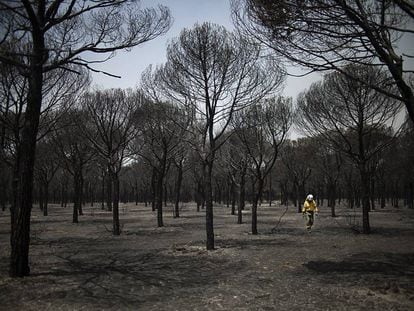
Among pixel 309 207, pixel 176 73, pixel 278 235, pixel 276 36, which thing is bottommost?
pixel 278 235

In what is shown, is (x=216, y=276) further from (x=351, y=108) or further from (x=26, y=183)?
(x=351, y=108)

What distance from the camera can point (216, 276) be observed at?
927 cm

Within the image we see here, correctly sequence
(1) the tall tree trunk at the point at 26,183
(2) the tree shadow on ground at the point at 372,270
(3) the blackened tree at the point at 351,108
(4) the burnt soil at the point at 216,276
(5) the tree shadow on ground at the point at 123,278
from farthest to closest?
(3) the blackened tree at the point at 351,108, (1) the tall tree trunk at the point at 26,183, (2) the tree shadow on ground at the point at 372,270, (5) the tree shadow on ground at the point at 123,278, (4) the burnt soil at the point at 216,276

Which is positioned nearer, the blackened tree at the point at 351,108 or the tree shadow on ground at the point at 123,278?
the tree shadow on ground at the point at 123,278

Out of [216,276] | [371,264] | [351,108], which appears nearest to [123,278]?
[216,276]

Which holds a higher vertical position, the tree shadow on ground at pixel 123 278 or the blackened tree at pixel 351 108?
the blackened tree at pixel 351 108

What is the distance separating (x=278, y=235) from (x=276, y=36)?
12.4 m

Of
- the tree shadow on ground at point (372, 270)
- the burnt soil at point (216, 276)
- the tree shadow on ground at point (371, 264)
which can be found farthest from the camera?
the tree shadow on ground at point (371, 264)

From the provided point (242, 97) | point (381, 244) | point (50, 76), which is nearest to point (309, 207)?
point (381, 244)

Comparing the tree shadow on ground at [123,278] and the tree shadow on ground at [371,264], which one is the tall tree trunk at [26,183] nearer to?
the tree shadow on ground at [123,278]

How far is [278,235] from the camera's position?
59.5ft

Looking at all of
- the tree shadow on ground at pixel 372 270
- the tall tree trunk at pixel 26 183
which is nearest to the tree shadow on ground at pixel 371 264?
the tree shadow on ground at pixel 372 270

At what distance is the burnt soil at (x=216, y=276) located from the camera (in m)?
6.89

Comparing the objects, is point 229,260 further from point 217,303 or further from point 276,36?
point 276,36
